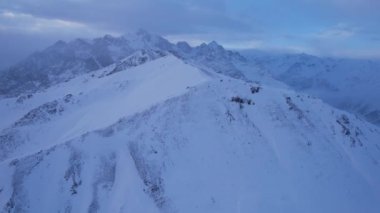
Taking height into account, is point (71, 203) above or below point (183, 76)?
below

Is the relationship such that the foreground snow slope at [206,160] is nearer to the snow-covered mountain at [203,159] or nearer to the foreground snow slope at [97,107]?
the snow-covered mountain at [203,159]

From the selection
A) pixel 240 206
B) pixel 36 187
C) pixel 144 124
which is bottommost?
pixel 36 187

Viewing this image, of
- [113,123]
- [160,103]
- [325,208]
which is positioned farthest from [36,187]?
[325,208]

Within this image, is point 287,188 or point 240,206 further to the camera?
point 287,188

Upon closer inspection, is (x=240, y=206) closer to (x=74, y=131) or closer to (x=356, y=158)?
(x=356, y=158)

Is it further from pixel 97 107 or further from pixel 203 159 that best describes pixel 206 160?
pixel 97 107

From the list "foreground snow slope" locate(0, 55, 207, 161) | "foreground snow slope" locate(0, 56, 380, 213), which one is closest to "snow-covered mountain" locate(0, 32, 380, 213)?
"foreground snow slope" locate(0, 56, 380, 213)

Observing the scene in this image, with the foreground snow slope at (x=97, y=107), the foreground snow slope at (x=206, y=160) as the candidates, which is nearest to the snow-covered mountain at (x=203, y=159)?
the foreground snow slope at (x=206, y=160)
